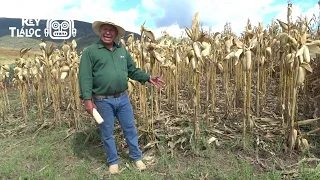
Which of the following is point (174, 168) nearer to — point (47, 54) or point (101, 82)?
point (101, 82)

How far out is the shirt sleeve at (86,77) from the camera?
10.0 ft

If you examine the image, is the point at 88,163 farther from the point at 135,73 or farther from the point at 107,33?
the point at 107,33

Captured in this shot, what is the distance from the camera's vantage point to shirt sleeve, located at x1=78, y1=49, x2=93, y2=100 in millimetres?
3051

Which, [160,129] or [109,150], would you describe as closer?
[109,150]

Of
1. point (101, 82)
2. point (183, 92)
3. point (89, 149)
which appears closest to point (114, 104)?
point (101, 82)

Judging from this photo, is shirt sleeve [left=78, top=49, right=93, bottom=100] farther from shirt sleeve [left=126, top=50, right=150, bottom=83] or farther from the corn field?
the corn field

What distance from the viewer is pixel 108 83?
315 cm

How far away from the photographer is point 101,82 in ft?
10.3

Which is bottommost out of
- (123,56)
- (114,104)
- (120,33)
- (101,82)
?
(114,104)

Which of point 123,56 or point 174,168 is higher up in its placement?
point 123,56

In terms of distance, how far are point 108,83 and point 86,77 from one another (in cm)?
21

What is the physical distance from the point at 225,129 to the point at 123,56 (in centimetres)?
139

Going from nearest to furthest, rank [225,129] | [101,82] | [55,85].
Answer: [101,82]
[225,129]
[55,85]

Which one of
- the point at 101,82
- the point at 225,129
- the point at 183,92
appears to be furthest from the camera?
the point at 183,92
